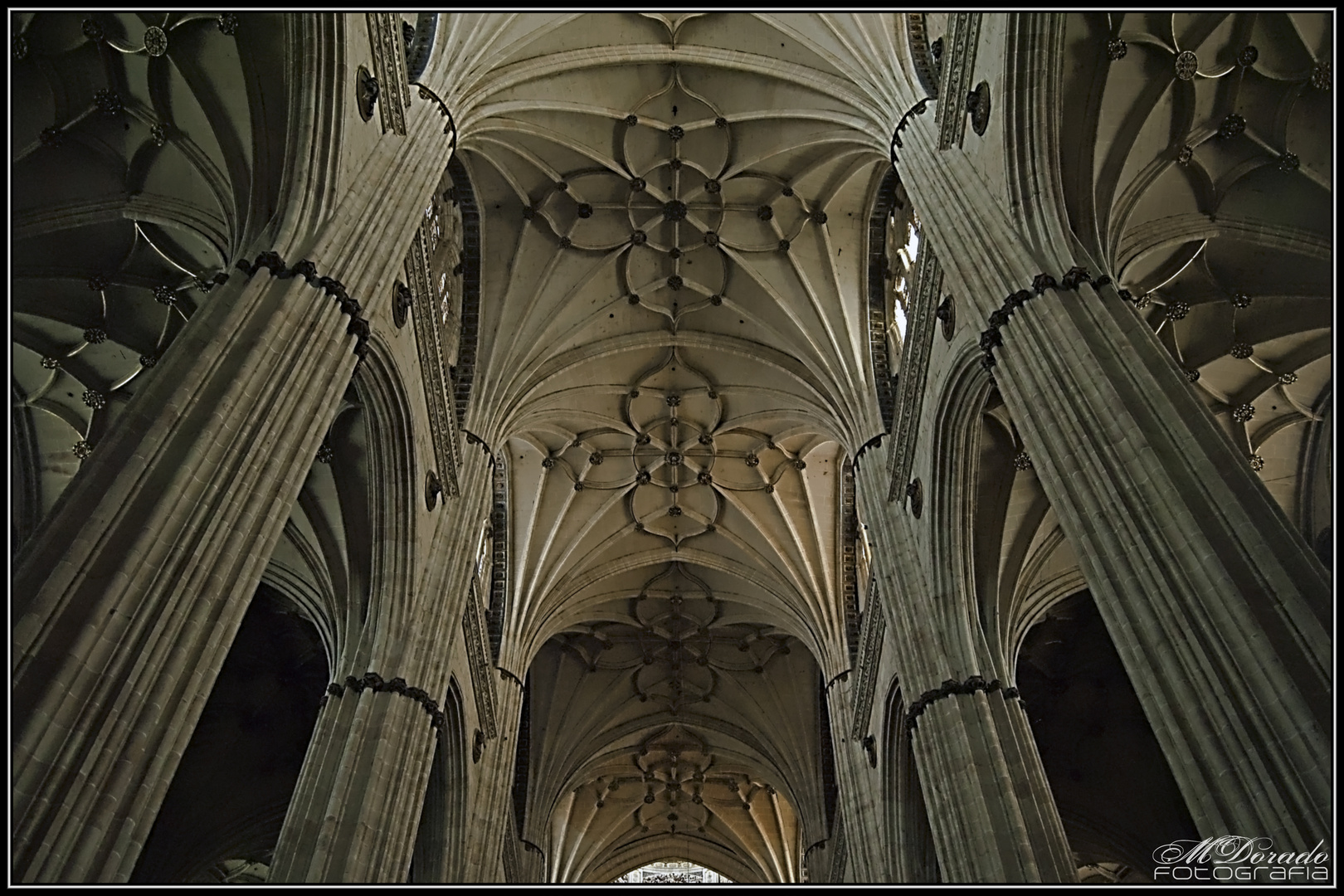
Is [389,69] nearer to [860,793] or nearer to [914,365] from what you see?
[914,365]

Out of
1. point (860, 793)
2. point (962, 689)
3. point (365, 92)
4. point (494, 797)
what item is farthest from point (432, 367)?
point (860, 793)

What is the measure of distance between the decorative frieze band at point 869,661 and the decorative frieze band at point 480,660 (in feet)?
21.7

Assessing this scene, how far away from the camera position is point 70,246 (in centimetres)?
1428

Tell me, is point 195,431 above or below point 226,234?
below

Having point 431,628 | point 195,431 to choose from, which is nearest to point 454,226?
point 431,628

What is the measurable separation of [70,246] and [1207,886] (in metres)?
A: 14.8

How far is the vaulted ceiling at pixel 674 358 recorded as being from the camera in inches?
733

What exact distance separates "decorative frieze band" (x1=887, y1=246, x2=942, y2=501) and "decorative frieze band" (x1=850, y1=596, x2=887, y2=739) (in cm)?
257

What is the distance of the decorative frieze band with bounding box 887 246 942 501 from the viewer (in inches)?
616

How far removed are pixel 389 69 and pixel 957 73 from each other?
23.9ft

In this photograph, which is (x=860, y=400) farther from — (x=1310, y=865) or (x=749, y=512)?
(x=1310, y=865)

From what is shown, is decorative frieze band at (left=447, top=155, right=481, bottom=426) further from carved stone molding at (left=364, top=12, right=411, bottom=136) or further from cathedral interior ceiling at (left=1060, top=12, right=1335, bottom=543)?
cathedral interior ceiling at (left=1060, top=12, right=1335, bottom=543)

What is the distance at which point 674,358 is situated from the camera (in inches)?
908

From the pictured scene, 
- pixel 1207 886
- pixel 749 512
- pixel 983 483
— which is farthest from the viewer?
pixel 749 512
